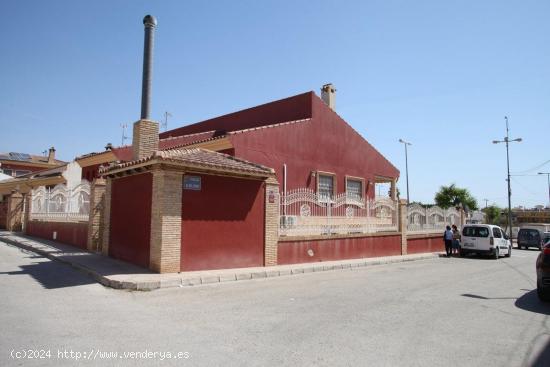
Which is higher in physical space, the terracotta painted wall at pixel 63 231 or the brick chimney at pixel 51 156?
the brick chimney at pixel 51 156

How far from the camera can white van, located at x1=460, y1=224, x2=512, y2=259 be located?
19203 mm

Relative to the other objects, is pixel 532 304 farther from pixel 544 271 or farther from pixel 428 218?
pixel 428 218

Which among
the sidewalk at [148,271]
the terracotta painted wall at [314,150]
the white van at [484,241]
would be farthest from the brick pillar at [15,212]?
the white van at [484,241]

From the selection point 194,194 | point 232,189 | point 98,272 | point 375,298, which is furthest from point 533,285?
point 98,272

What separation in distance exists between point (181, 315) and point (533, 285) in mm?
9492

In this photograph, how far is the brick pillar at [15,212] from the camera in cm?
2445

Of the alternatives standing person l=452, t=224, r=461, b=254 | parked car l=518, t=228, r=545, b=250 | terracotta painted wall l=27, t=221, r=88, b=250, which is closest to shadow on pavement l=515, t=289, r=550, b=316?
standing person l=452, t=224, r=461, b=254

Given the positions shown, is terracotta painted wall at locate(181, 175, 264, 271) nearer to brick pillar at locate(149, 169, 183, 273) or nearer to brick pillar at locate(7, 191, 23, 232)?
brick pillar at locate(149, 169, 183, 273)

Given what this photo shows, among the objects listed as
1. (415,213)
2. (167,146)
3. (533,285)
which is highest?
(167,146)

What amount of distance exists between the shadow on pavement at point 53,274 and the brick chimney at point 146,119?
4.00 meters

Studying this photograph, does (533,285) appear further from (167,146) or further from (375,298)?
(167,146)

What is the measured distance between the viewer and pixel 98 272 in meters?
10.1

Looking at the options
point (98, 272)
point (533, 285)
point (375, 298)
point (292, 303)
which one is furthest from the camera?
point (533, 285)

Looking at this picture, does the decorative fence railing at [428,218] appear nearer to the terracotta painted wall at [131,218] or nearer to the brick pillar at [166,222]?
the brick pillar at [166,222]
